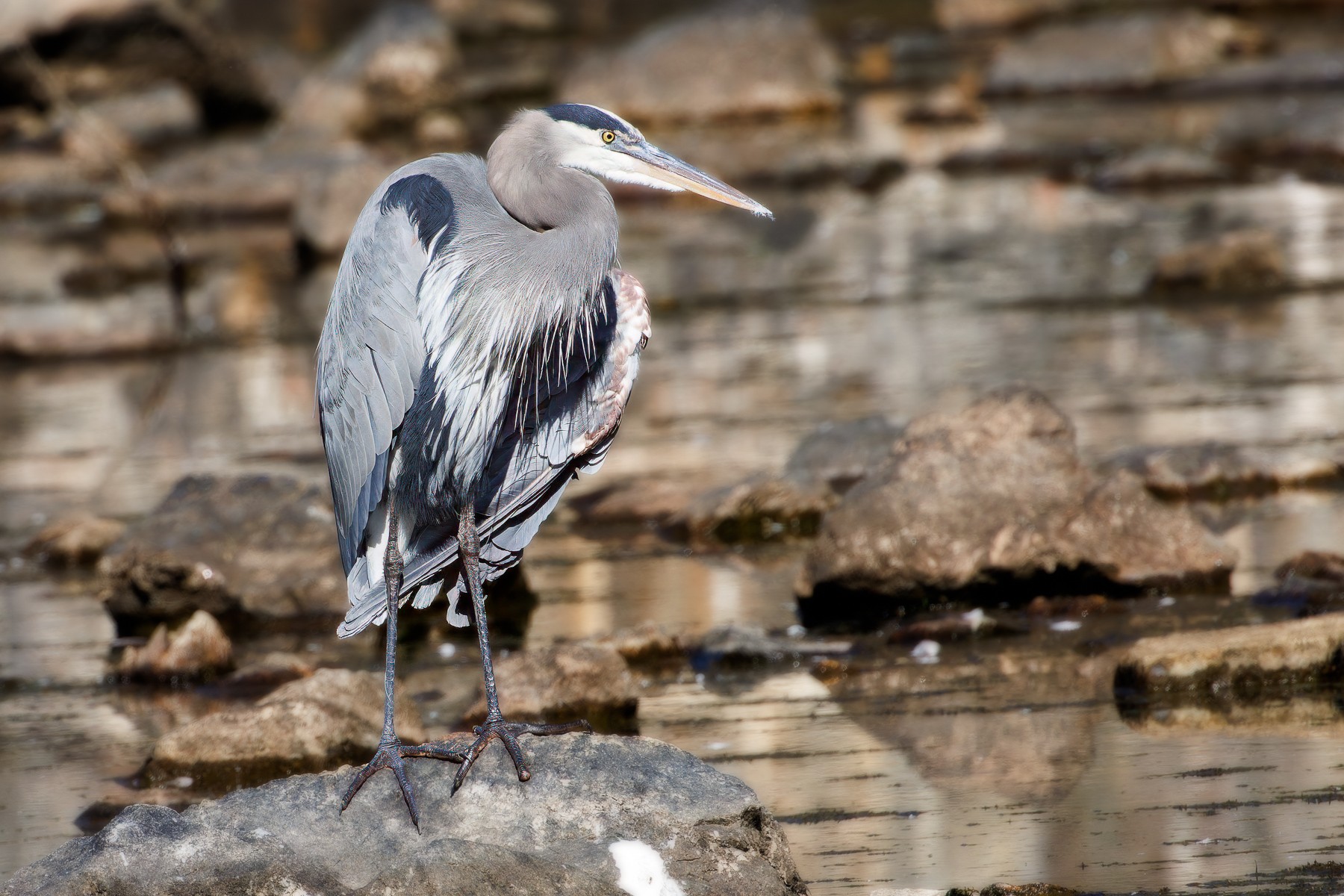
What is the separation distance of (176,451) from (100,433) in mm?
967

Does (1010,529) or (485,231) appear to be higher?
(485,231)

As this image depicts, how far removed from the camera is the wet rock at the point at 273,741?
695cm

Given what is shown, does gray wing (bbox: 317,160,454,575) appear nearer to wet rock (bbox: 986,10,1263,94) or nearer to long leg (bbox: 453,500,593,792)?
long leg (bbox: 453,500,593,792)

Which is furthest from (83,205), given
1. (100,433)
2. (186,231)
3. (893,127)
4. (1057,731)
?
(1057,731)

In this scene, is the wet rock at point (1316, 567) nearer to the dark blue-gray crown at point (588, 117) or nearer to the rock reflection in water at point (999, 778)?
the rock reflection in water at point (999, 778)

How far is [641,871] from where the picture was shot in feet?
16.5

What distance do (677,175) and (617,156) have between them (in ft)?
0.62

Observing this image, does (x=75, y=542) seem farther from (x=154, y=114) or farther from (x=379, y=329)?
(x=154, y=114)

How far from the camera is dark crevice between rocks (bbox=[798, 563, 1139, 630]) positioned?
27.0ft

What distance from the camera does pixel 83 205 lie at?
966 inches

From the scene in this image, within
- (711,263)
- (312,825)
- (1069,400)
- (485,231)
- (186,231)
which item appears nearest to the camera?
(312,825)

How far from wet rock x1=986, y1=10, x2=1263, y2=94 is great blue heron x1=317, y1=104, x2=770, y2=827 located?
2168 cm

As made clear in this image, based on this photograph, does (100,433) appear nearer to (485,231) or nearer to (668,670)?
(668,670)

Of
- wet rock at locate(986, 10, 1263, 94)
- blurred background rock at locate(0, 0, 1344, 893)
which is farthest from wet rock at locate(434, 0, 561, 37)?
wet rock at locate(986, 10, 1263, 94)
